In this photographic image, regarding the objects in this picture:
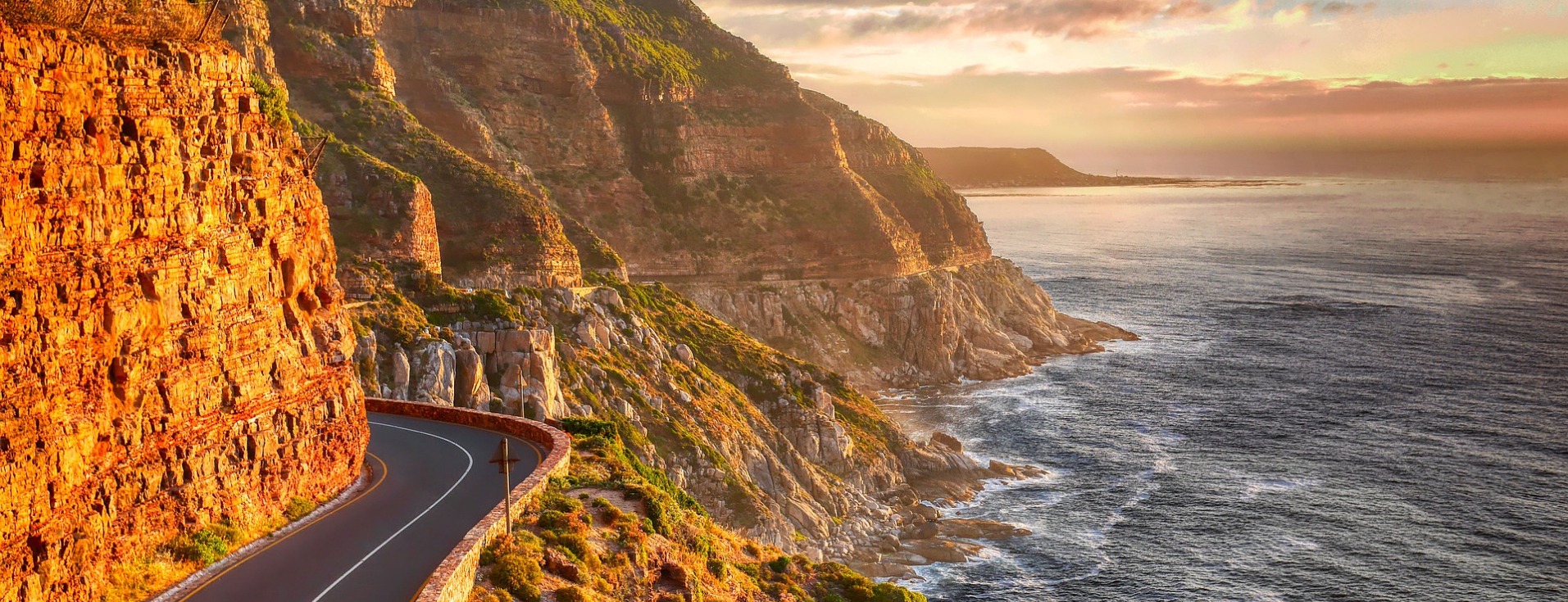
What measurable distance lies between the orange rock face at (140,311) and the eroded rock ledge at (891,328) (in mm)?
90471

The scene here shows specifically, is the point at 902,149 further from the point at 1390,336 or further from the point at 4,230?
the point at 4,230

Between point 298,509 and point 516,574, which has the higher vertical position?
point 298,509

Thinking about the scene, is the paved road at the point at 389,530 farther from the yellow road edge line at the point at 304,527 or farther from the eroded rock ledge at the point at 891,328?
the eroded rock ledge at the point at 891,328

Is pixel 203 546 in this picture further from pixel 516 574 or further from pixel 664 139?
pixel 664 139

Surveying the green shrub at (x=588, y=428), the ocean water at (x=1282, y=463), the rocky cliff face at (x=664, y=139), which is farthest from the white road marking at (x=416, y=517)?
the rocky cliff face at (x=664, y=139)

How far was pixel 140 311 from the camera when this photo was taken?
85.8 ft

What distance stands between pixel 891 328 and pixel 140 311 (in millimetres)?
110408

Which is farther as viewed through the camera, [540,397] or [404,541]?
[540,397]

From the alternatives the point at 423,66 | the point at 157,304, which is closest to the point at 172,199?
the point at 157,304

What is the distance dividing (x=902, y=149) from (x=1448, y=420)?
8072 cm

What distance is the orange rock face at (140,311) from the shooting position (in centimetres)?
2291

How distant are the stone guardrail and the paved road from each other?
29.5 inches

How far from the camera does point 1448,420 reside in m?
100

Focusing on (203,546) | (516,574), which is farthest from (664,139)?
(203,546)
